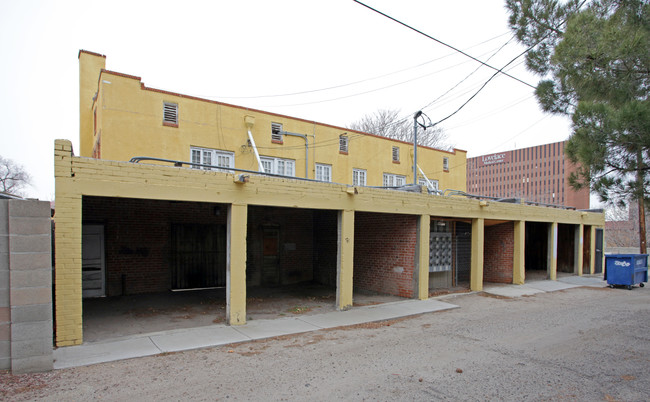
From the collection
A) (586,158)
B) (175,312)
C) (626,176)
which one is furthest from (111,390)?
(626,176)

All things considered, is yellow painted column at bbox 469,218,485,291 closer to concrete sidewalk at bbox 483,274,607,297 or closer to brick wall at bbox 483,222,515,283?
concrete sidewalk at bbox 483,274,607,297

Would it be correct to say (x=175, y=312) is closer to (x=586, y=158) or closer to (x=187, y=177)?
(x=187, y=177)

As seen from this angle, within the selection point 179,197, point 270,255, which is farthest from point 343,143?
point 179,197

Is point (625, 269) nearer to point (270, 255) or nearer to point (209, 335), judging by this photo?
point (270, 255)

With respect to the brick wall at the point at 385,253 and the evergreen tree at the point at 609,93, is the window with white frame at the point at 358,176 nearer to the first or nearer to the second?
the brick wall at the point at 385,253

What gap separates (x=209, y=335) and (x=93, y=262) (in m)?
5.68

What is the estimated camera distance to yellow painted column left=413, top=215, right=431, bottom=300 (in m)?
11.7

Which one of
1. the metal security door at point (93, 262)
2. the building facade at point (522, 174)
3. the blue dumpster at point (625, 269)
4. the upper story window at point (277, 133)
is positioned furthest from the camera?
the building facade at point (522, 174)

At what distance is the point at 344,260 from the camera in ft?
32.6

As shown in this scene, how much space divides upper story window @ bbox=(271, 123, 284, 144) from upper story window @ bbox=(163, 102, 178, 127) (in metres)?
4.20

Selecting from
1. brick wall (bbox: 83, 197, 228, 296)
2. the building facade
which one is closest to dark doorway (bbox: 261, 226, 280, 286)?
brick wall (bbox: 83, 197, 228, 296)

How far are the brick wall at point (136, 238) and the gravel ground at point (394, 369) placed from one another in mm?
6046

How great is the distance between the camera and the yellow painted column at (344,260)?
9922 mm

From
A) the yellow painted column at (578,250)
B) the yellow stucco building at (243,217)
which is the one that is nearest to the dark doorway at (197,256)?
the yellow stucco building at (243,217)
